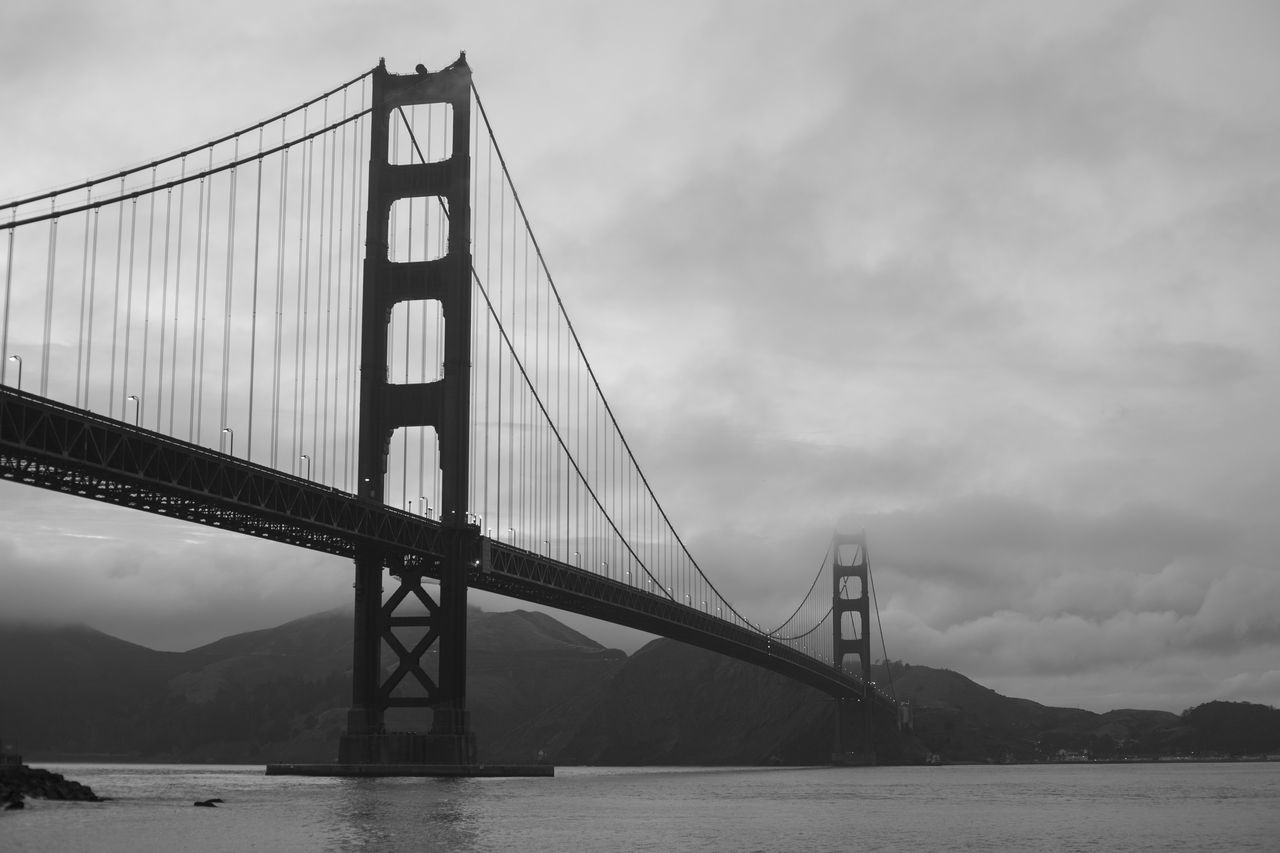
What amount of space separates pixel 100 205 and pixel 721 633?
62728mm

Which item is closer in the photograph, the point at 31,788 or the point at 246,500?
the point at 31,788

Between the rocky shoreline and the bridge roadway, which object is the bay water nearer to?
the rocky shoreline

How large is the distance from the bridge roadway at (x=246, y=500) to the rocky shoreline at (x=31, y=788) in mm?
8871

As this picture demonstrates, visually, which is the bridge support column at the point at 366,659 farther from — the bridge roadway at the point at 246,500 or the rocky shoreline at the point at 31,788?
the rocky shoreline at the point at 31,788

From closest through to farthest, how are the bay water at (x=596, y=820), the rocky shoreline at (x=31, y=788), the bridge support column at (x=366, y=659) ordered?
the bay water at (x=596, y=820) → the rocky shoreline at (x=31, y=788) → the bridge support column at (x=366, y=659)

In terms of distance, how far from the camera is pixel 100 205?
58.5m

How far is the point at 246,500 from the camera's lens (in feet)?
200

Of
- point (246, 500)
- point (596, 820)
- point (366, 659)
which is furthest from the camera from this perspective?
point (366, 659)

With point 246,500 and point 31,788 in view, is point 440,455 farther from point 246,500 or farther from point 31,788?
point 31,788

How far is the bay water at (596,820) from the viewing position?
4181cm

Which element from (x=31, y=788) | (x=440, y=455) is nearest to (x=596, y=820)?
(x=31, y=788)

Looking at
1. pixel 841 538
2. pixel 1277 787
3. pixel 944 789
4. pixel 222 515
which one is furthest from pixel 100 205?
pixel 841 538

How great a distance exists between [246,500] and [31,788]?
13788 millimetres

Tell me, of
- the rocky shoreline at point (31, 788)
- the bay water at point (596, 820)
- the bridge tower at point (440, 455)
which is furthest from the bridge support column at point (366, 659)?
the rocky shoreline at point (31, 788)
